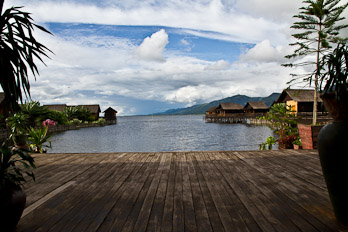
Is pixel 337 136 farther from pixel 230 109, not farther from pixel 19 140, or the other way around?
pixel 230 109

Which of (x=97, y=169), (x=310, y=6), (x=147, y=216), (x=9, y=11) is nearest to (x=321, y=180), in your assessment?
(x=147, y=216)

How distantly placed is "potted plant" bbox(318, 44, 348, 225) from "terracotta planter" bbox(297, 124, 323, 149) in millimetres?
4822

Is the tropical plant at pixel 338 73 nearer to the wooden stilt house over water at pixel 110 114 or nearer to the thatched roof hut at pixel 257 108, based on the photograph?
the thatched roof hut at pixel 257 108

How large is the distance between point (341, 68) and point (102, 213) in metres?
2.98

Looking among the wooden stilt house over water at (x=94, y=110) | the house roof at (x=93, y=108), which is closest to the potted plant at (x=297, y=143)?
the wooden stilt house over water at (x=94, y=110)

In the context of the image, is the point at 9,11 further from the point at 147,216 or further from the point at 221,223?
the point at 221,223

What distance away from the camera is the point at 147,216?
2260mm

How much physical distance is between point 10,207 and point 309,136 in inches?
284

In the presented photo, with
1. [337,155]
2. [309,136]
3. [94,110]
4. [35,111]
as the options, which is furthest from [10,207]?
[94,110]

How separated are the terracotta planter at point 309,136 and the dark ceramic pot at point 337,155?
4823 mm

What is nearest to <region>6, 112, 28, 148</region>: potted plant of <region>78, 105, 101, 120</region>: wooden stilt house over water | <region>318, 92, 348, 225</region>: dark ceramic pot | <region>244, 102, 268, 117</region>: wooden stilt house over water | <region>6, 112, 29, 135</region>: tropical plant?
<region>6, 112, 29, 135</region>: tropical plant

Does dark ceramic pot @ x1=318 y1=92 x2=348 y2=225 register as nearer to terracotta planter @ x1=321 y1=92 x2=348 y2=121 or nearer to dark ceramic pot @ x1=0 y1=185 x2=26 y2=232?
terracotta planter @ x1=321 y1=92 x2=348 y2=121

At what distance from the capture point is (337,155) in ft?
6.21

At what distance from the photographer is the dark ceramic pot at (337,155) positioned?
1.88m
